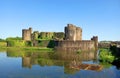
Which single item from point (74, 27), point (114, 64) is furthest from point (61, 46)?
point (114, 64)

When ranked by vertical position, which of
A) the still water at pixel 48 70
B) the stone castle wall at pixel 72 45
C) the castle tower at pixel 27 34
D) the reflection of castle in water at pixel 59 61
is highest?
the castle tower at pixel 27 34

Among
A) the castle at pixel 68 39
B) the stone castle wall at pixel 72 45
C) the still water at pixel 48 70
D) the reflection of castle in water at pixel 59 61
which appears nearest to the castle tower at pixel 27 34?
the castle at pixel 68 39

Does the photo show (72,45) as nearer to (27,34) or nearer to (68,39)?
(68,39)

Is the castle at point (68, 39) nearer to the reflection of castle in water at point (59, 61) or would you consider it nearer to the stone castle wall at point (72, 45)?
the stone castle wall at point (72, 45)

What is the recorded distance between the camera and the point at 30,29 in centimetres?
9138

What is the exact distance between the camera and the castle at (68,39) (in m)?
73.2

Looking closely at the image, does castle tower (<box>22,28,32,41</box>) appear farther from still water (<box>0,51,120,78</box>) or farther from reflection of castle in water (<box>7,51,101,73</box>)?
still water (<box>0,51,120,78</box>)

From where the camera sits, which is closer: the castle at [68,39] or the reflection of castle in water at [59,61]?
the reflection of castle in water at [59,61]

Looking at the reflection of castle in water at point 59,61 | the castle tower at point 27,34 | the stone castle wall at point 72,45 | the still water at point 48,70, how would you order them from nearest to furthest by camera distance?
the still water at point 48,70 → the reflection of castle in water at point 59,61 → the stone castle wall at point 72,45 → the castle tower at point 27,34

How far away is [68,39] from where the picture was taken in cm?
8012

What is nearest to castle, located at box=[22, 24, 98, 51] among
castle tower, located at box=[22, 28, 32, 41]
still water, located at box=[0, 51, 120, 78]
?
castle tower, located at box=[22, 28, 32, 41]

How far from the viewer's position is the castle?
73188mm

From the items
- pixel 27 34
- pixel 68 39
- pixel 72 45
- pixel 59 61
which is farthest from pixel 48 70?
pixel 27 34

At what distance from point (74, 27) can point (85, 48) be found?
381 inches
